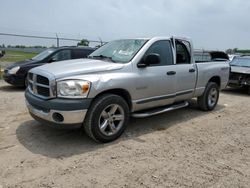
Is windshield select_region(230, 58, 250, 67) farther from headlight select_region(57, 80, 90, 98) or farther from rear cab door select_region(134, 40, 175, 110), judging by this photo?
headlight select_region(57, 80, 90, 98)

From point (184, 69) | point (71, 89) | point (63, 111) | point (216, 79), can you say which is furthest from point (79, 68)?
point (216, 79)

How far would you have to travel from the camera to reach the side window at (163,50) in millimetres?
5184

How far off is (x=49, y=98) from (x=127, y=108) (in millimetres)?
1338

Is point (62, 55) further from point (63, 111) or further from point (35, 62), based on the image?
point (63, 111)

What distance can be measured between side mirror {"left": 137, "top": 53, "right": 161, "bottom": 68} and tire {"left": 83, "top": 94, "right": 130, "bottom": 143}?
0.79 meters

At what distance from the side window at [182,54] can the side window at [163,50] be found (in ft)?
0.95

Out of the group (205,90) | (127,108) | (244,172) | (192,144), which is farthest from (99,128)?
(205,90)

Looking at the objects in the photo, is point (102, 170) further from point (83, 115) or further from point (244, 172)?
point (244, 172)

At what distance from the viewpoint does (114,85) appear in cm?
430

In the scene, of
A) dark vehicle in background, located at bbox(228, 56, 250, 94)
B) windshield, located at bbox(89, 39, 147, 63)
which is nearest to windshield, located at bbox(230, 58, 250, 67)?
dark vehicle in background, located at bbox(228, 56, 250, 94)

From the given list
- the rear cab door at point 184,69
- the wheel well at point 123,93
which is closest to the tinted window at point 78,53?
the rear cab door at point 184,69

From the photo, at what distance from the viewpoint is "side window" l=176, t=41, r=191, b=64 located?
570 cm

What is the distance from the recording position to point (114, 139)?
4.49 meters

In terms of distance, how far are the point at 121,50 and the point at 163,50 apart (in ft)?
2.92
